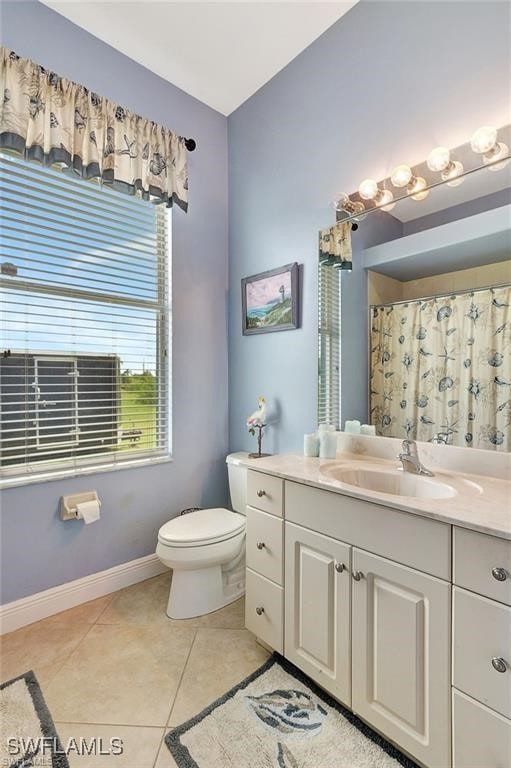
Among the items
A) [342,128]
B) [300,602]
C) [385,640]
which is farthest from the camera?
[342,128]

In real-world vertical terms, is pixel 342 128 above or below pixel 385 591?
above

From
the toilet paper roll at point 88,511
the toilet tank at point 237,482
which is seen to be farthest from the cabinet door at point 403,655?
the toilet paper roll at point 88,511

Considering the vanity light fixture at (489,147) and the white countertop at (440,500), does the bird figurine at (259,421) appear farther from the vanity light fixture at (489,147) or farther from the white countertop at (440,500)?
the vanity light fixture at (489,147)

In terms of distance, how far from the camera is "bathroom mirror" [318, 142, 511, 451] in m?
1.26

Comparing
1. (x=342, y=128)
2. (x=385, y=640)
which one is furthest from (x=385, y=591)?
(x=342, y=128)

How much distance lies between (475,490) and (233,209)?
85.8 inches

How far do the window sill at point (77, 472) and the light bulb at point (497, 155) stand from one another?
6.81 feet

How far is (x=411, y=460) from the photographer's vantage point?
4.45 feet

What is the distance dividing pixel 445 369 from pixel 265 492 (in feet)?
2.85

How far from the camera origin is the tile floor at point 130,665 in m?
1.14

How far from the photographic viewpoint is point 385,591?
40.7 inches

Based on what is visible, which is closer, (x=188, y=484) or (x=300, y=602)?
(x=300, y=602)

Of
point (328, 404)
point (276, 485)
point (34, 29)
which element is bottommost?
point (276, 485)

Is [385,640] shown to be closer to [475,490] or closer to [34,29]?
[475,490]
